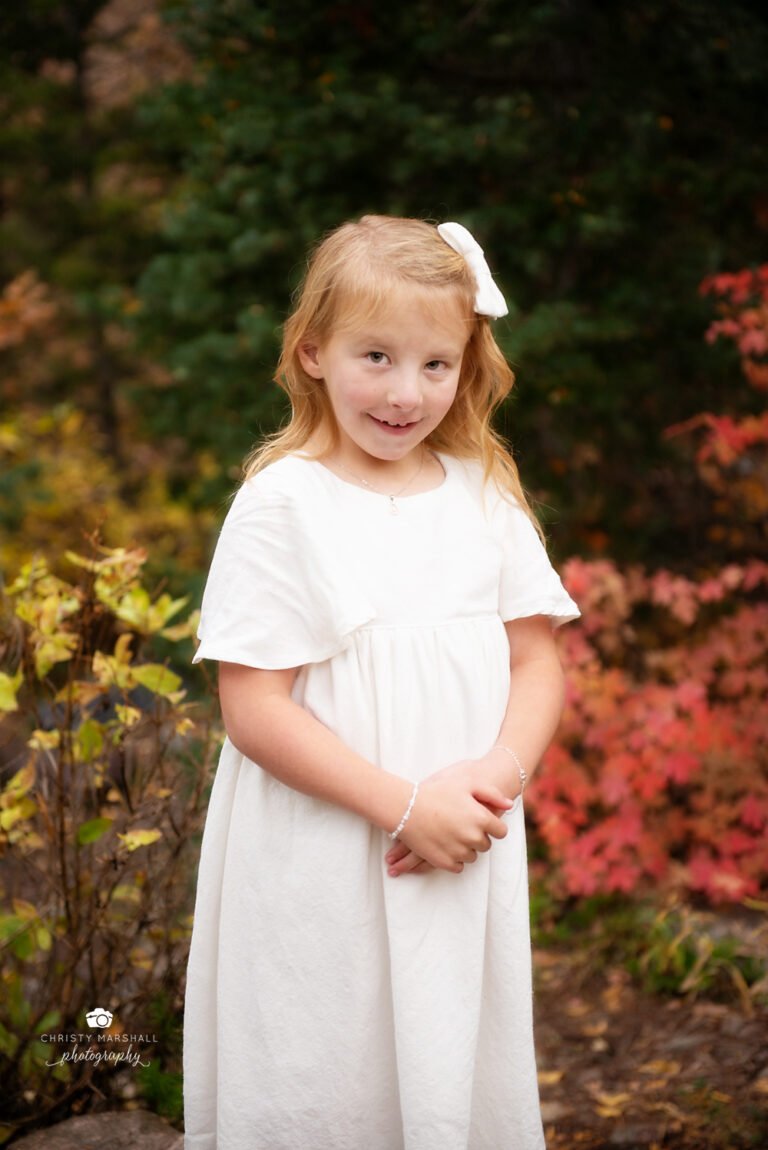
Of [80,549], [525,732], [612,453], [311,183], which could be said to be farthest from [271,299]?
[525,732]

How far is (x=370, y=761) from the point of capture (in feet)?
5.30

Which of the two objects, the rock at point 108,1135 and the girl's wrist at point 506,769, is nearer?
the girl's wrist at point 506,769

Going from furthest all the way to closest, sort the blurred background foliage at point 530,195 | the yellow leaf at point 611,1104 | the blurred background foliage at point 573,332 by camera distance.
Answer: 1. the blurred background foliage at point 530,195
2. the blurred background foliage at point 573,332
3. the yellow leaf at point 611,1104

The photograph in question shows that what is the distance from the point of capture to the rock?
6.89 ft

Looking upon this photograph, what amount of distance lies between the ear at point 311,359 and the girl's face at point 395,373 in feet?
0.06

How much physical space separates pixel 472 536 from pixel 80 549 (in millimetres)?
4768

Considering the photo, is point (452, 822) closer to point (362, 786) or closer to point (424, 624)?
point (362, 786)

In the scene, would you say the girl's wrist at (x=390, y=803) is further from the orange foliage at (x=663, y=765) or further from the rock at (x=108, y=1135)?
the orange foliage at (x=663, y=765)

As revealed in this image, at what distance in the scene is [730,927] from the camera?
11.0 ft

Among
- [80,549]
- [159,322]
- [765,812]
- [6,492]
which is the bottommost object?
[765,812]

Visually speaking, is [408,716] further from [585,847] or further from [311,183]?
[311,183]

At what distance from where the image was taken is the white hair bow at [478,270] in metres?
1.67

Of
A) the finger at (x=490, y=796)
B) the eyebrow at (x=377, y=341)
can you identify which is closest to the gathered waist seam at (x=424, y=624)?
the finger at (x=490, y=796)

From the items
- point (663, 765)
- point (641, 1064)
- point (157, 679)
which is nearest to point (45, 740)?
point (157, 679)
